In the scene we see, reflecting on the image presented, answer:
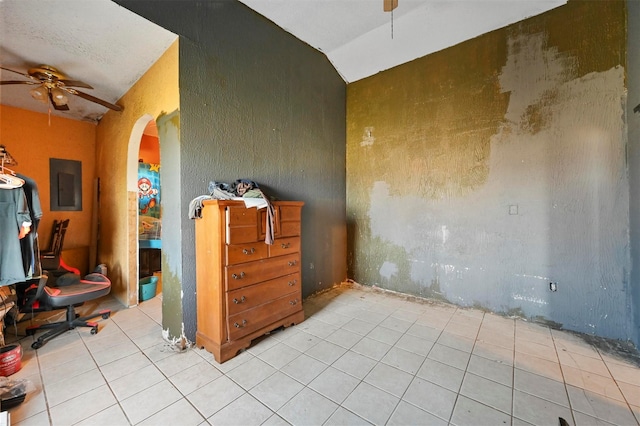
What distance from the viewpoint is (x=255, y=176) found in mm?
2812

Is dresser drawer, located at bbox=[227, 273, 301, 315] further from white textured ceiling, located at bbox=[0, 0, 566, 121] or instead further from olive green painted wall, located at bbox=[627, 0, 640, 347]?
olive green painted wall, located at bbox=[627, 0, 640, 347]

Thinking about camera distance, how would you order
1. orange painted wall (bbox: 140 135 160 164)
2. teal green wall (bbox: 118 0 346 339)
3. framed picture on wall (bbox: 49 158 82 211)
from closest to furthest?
teal green wall (bbox: 118 0 346 339)
framed picture on wall (bbox: 49 158 82 211)
orange painted wall (bbox: 140 135 160 164)

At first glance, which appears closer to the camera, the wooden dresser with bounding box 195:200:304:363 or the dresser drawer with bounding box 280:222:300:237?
the wooden dresser with bounding box 195:200:304:363

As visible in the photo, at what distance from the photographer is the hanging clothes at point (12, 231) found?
1942 millimetres

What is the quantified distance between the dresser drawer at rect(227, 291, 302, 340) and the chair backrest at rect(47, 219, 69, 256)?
3371mm

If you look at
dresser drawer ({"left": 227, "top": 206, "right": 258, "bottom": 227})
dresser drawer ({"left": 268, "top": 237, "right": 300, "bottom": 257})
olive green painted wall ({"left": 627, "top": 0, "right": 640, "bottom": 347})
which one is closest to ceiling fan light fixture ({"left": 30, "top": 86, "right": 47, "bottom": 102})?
dresser drawer ({"left": 227, "top": 206, "right": 258, "bottom": 227})

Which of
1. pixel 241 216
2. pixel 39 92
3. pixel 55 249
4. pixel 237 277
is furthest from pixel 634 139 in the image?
pixel 55 249

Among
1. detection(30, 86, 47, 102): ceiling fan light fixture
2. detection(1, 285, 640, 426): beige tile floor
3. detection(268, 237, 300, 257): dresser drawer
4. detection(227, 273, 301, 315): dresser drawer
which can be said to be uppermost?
detection(30, 86, 47, 102): ceiling fan light fixture

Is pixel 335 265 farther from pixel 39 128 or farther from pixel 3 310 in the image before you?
pixel 39 128

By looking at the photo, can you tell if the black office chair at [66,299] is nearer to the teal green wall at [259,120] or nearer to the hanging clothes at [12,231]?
the hanging clothes at [12,231]

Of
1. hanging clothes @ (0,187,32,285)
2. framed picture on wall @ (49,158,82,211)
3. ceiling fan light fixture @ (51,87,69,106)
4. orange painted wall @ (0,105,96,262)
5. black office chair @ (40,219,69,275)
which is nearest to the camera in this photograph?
hanging clothes @ (0,187,32,285)

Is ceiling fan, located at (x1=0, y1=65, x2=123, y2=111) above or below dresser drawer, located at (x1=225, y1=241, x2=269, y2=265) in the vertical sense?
above

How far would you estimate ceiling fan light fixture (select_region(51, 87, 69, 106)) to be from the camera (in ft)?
8.74

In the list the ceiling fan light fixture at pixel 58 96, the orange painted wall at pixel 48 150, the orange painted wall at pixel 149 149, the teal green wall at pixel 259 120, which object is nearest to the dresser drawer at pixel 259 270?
the teal green wall at pixel 259 120
